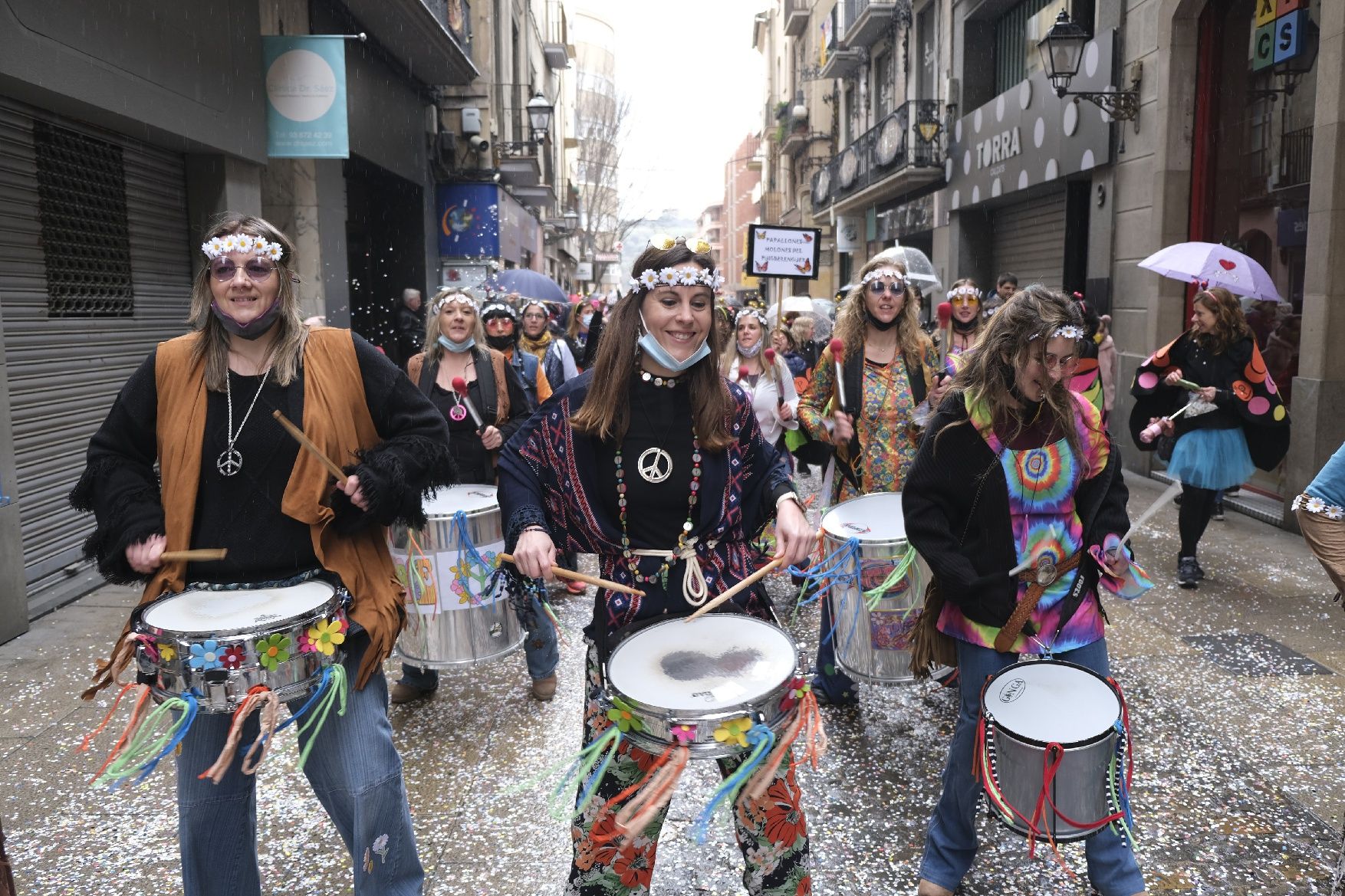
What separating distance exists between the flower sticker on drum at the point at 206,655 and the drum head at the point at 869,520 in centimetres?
221

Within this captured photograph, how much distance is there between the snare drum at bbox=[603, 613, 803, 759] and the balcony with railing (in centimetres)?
1757

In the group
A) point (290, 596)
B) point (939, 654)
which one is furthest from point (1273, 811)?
point (290, 596)

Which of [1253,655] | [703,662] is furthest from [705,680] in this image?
[1253,655]

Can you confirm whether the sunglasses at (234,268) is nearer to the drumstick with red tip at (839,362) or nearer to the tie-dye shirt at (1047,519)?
the tie-dye shirt at (1047,519)

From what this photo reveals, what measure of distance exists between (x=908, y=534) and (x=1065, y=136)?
11749mm

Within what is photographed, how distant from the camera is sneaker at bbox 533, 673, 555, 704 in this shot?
467cm

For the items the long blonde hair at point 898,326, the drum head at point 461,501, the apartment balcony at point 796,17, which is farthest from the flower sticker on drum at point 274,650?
the apartment balcony at point 796,17

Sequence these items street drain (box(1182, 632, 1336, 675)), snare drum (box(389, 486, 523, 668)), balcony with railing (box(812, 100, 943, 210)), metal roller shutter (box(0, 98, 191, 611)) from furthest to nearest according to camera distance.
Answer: balcony with railing (box(812, 100, 943, 210)) → metal roller shutter (box(0, 98, 191, 611)) → street drain (box(1182, 632, 1336, 675)) → snare drum (box(389, 486, 523, 668))

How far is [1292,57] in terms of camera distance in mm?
8414

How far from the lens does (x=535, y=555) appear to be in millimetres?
2365

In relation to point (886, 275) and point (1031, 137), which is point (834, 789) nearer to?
point (886, 275)

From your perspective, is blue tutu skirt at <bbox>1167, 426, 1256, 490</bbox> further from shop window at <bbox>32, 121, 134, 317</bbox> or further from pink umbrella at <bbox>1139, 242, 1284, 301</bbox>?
shop window at <bbox>32, 121, 134, 317</bbox>

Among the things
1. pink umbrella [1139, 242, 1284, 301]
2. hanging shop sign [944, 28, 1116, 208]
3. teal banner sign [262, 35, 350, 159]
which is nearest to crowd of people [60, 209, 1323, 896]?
pink umbrella [1139, 242, 1284, 301]

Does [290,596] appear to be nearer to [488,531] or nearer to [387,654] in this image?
[387,654]
